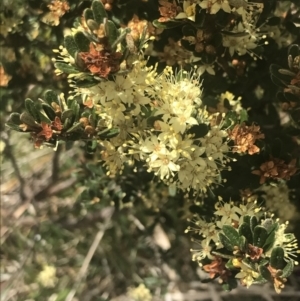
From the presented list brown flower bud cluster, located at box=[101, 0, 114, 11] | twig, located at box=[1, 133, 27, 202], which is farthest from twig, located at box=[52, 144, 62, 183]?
brown flower bud cluster, located at box=[101, 0, 114, 11]

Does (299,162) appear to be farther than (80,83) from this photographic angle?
Yes

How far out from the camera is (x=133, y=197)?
1907mm

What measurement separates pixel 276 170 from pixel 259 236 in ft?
0.84

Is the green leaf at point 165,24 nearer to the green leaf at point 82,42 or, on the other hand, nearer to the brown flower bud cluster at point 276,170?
the green leaf at point 82,42

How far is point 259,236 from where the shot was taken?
1.15 metres

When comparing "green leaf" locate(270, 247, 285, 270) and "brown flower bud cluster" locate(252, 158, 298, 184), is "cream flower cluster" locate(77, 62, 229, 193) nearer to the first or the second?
"brown flower bud cluster" locate(252, 158, 298, 184)

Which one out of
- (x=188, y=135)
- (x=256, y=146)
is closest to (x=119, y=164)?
(x=188, y=135)

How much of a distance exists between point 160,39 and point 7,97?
0.69 meters

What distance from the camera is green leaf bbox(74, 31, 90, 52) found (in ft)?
3.37

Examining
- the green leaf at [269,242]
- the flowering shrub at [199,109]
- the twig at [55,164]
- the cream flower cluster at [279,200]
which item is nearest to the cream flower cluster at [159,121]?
the flowering shrub at [199,109]

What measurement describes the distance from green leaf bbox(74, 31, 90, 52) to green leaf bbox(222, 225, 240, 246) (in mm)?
530

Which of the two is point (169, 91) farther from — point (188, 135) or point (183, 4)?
point (183, 4)

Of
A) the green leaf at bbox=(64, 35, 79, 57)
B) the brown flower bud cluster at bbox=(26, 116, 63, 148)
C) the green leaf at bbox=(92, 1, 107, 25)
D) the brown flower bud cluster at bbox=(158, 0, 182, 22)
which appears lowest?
the brown flower bud cluster at bbox=(26, 116, 63, 148)

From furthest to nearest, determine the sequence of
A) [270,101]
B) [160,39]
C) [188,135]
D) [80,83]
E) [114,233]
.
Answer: [114,233], [270,101], [160,39], [188,135], [80,83]
